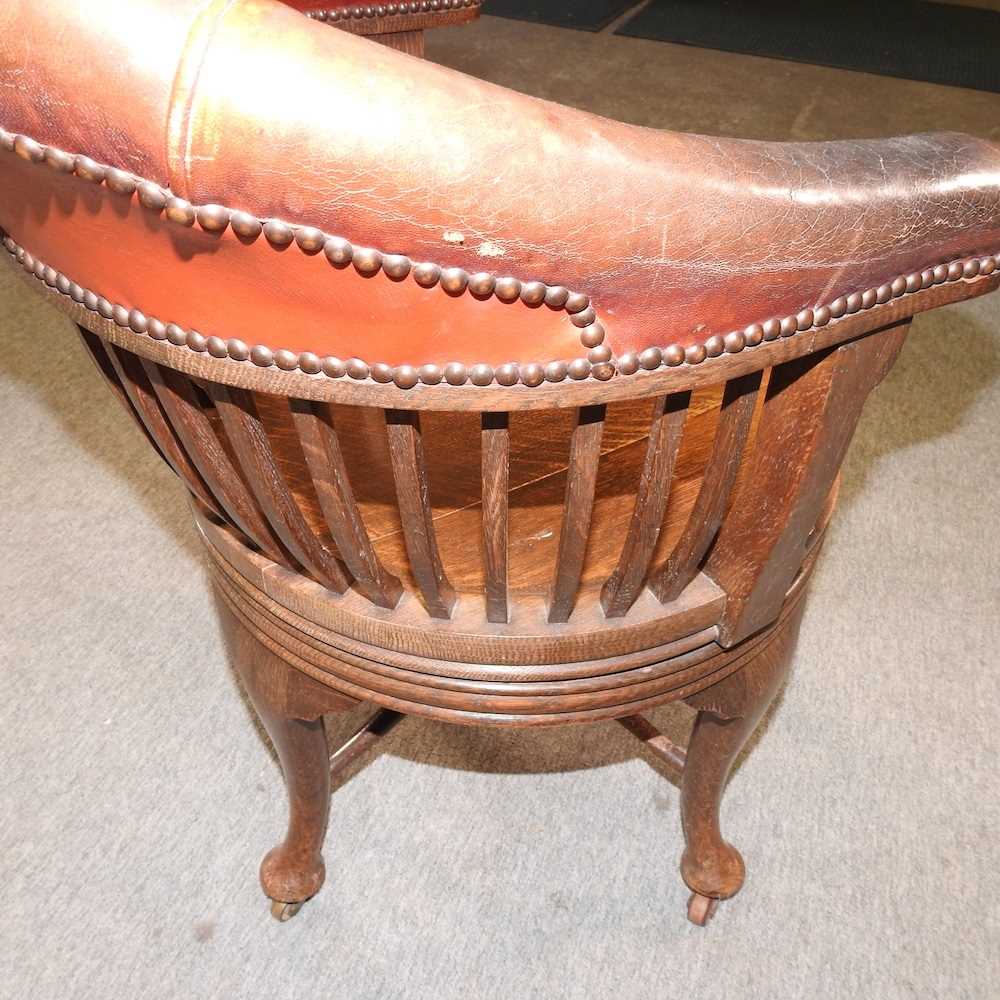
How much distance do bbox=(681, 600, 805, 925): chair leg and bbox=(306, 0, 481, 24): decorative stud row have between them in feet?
3.14

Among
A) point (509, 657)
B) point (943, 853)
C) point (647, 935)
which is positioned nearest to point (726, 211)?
point (509, 657)

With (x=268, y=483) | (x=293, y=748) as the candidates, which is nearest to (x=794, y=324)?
(x=268, y=483)

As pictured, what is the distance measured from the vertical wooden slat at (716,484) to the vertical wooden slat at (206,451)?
31cm

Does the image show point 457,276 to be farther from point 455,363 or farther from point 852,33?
point 852,33

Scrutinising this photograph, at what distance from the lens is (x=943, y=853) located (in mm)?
1350

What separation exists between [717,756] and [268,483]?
0.60 m

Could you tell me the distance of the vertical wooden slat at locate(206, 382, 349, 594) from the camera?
67 centimetres

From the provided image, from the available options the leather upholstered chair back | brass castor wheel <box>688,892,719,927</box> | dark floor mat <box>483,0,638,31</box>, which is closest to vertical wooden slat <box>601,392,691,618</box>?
the leather upholstered chair back

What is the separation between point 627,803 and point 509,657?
0.67m

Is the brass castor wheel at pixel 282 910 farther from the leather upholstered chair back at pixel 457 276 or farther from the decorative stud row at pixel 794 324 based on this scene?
the decorative stud row at pixel 794 324

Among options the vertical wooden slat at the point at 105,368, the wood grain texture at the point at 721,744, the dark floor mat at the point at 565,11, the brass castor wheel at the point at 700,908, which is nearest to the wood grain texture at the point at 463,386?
the vertical wooden slat at the point at 105,368

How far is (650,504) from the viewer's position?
72 centimetres

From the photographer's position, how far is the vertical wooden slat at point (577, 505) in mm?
644

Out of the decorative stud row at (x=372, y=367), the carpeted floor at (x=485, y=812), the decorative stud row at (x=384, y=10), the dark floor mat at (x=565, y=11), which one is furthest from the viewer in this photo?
the dark floor mat at (x=565, y=11)
